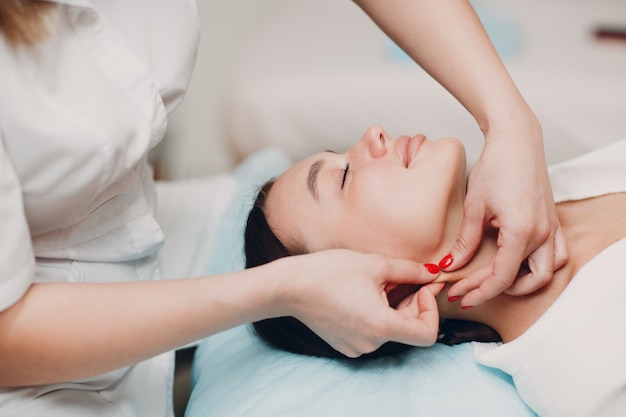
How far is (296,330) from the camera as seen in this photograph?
1.15m

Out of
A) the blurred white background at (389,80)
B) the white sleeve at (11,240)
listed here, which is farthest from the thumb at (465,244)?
the blurred white background at (389,80)

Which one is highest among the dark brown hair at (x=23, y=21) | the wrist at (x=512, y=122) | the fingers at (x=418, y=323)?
the dark brown hair at (x=23, y=21)

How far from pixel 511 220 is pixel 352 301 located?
0.87 feet

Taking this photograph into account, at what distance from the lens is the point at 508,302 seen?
1.10m

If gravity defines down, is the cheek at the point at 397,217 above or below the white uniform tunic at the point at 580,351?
above

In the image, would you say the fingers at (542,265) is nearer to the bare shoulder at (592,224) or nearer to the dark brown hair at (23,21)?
the bare shoulder at (592,224)

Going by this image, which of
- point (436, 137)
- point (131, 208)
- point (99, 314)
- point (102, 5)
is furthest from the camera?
point (436, 137)

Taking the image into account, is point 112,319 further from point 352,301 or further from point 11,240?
point 352,301

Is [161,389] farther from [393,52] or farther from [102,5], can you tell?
[393,52]

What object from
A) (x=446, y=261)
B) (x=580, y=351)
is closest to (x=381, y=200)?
(x=446, y=261)

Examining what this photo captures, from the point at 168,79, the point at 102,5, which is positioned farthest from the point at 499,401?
the point at 102,5

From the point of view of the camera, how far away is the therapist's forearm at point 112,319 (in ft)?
2.56

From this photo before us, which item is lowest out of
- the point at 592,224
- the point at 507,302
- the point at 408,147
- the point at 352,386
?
the point at 352,386

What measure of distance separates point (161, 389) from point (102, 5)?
66 centimetres
